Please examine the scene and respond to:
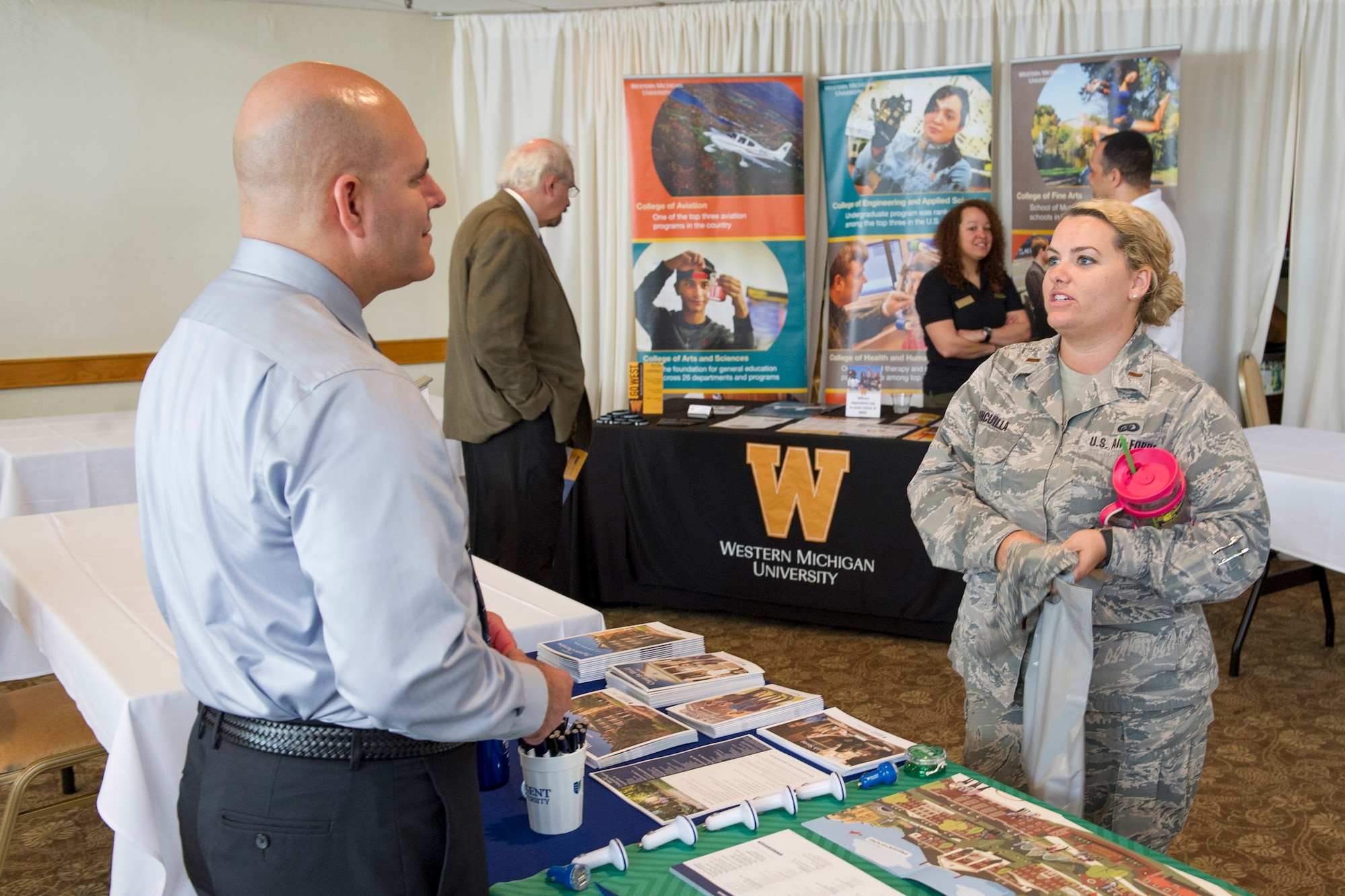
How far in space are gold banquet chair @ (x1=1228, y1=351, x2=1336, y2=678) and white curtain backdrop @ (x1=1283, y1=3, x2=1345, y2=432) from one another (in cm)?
34

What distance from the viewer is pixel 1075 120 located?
4.64m

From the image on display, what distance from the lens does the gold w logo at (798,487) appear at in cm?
395

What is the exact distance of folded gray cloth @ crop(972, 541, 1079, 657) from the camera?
164 centimetres

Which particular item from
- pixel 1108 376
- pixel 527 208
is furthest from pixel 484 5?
pixel 1108 376

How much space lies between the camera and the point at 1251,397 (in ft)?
14.7

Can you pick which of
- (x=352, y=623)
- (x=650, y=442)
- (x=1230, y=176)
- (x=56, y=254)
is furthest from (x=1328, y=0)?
(x=56, y=254)

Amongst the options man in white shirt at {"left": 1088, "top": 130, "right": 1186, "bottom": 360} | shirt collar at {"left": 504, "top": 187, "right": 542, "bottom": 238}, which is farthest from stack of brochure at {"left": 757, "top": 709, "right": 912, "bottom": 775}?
man in white shirt at {"left": 1088, "top": 130, "right": 1186, "bottom": 360}

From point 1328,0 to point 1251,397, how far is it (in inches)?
71.0

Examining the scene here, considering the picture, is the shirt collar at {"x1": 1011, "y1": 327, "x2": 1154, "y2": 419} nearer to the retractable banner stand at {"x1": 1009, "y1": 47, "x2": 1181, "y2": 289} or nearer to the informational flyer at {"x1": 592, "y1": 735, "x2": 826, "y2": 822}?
the informational flyer at {"x1": 592, "y1": 735, "x2": 826, "y2": 822}

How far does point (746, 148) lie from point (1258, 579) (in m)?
2.91

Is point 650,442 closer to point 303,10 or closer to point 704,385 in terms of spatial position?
point 704,385

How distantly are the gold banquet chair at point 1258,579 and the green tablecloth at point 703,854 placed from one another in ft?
8.44

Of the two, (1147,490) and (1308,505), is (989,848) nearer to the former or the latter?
(1147,490)

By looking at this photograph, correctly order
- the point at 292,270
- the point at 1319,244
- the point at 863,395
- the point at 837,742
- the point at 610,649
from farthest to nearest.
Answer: the point at 1319,244 → the point at 863,395 → the point at 610,649 → the point at 837,742 → the point at 292,270
